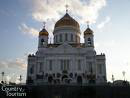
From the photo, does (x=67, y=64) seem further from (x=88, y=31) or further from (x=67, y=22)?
(x=67, y=22)

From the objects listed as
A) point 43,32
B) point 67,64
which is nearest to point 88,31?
point 67,64

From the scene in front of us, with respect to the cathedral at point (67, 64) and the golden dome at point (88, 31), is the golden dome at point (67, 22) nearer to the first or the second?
the golden dome at point (88, 31)

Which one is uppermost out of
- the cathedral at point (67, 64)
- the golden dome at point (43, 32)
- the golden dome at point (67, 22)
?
the golden dome at point (67, 22)

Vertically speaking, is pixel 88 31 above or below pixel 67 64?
above

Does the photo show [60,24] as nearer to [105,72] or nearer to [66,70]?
[66,70]

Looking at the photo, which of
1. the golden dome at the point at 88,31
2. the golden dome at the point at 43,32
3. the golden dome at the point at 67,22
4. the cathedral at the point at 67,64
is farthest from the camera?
the golden dome at the point at 67,22

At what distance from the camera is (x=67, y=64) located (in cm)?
4484

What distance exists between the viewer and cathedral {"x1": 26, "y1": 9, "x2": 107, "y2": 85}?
44000 mm

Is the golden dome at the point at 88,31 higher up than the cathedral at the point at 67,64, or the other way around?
the golden dome at the point at 88,31

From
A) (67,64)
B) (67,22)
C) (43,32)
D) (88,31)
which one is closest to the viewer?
(67,64)

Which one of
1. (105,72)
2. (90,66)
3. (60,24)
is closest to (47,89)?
(90,66)

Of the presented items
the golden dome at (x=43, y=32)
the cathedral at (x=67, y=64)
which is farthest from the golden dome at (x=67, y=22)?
the cathedral at (x=67, y=64)

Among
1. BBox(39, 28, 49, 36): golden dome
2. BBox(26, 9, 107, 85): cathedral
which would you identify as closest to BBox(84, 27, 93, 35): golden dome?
BBox(26, 9, 107, 85): cathedral

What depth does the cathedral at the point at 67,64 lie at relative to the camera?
4400cm
